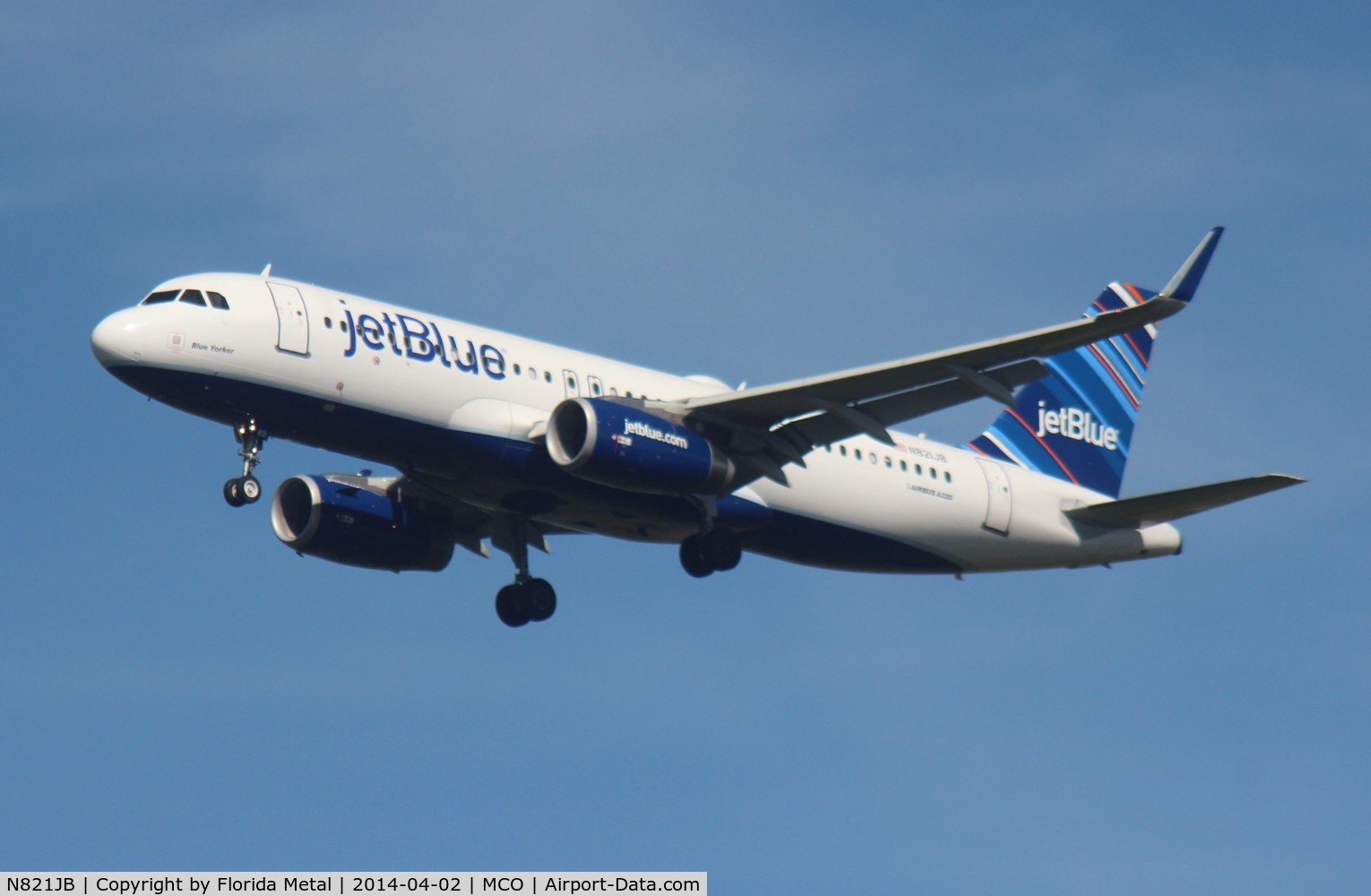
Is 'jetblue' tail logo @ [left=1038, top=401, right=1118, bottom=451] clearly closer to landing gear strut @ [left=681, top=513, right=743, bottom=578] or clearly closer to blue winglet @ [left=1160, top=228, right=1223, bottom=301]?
landing gear strut @ [left=681, top=513, right=743, bottom=578]

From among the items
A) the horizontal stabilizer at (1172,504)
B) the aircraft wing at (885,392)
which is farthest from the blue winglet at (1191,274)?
the horizontal stabilizer at (1172,504)

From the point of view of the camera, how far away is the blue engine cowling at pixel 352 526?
39.2 meters

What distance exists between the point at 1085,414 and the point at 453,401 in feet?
55.0

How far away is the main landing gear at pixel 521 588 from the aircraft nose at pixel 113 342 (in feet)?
30.5

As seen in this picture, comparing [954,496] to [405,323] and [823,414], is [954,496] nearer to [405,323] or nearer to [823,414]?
[823,414]

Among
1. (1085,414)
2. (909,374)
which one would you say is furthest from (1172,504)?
(909,374)

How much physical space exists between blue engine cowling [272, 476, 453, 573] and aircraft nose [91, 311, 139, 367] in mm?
6967

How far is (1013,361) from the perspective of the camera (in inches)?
1315

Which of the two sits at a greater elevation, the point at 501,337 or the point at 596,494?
the point at 501,337

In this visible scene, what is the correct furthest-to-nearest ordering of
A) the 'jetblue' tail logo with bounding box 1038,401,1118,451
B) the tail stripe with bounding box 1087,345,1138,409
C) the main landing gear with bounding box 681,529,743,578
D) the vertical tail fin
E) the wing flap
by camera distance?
the tail stripe with bounding box 1087,345,1138,409, the 'jetblue' tail logo with bounding box 1038,401,1118,451, the vertical tail fin, the main landing gear with bounding box 681,529,743,578, the wing flap

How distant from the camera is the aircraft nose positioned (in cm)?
3281

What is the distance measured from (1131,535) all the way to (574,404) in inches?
521

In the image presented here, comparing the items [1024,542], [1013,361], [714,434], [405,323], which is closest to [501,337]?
[405,323]

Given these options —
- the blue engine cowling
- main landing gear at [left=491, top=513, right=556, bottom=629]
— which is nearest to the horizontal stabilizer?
main landing gear at [left=491, top=513, right=556, bottom=629]
